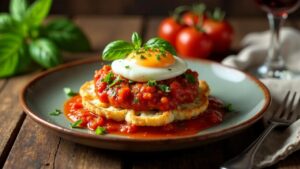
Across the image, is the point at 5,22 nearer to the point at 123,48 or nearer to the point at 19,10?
the point at 19,10

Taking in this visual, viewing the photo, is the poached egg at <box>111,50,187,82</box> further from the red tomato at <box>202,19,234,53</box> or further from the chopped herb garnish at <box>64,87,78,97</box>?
the red tomato at <box>202,19,234,53</box>

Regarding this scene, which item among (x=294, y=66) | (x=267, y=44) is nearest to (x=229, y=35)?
(x=267, y=44)

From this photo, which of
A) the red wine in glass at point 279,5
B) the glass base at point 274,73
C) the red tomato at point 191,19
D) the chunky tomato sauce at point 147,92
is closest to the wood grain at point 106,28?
the red tomato at point 191,19

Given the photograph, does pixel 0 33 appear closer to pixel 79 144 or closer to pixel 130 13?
pixel 79 144

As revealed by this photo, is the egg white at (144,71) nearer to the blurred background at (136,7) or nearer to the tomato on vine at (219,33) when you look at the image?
the tomato on vine at (219,33)

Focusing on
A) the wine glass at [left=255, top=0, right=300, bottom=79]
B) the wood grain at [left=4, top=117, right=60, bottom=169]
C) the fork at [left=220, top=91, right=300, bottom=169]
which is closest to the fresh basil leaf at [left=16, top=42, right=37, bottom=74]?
the wood grain at [left=4, top=117, right=60, bottom=169]

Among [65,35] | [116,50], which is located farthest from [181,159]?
[65,35]
